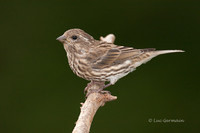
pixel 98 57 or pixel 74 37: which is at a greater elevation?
pixel 74 37

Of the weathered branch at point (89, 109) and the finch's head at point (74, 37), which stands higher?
the finch's head at point (74, 37)

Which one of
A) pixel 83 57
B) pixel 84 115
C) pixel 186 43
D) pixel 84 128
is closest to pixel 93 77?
pixel 83 57

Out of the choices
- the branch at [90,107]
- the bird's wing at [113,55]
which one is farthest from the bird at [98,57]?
the branch at [90,107]

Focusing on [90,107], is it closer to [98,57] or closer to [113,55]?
[98,57]

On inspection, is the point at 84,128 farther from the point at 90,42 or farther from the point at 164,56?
the point at 164,56

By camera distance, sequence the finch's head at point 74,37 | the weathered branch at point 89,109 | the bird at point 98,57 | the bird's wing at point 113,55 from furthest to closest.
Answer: the bird's wing at point 113,55
the bird at point 98,57
the finch's head at point 74,37
the weathered branch at point 89,109

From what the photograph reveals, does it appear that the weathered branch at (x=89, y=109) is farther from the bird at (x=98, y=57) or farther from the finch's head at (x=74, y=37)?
the finch's head at (x=74, y=37)

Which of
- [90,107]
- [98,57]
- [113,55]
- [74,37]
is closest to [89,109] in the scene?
[90,107]
